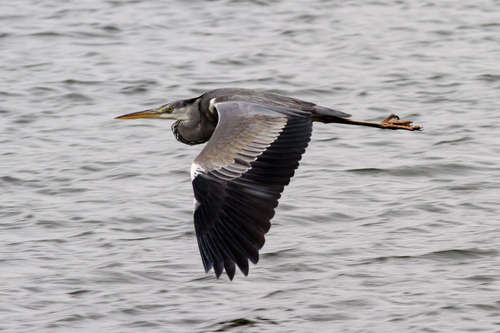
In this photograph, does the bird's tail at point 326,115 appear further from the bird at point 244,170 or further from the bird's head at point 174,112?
the bird's head at point 174,112

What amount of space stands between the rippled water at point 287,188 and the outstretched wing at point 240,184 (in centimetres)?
57

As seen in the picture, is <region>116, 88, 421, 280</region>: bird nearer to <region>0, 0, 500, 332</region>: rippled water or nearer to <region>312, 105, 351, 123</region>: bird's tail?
<region>312, 105, 351, 123</region>: bird's tail

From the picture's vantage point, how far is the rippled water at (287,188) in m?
7.47

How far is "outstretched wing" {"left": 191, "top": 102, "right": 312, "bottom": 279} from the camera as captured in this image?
22.2ft

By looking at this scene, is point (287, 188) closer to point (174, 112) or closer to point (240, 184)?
point (174, 112)

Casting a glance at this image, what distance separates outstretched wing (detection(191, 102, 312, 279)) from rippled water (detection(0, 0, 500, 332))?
574 mm

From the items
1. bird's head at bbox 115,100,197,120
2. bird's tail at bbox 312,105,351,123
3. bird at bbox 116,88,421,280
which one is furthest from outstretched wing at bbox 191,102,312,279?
bird's head at bbox 115,100,197,120

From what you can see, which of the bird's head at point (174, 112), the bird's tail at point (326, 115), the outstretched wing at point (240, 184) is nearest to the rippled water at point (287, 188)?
the outstretched wing at point (240, 184)

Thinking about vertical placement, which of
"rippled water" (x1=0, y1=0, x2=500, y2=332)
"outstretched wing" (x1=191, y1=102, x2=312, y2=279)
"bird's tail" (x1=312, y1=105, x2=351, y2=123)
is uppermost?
"bird's tail" (x1=312, y1=105, x2=351, y2=123)

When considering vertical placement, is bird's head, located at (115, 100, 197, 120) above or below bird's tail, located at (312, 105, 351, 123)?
below

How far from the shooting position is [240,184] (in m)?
7.00

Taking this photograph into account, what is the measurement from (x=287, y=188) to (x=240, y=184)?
2799 millimetres

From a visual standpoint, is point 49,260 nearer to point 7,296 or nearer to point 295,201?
point 7,296

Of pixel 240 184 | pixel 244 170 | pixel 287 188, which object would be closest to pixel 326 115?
pixel 244 170
